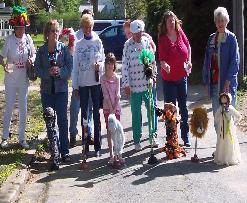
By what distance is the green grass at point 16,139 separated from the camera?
23.7ft

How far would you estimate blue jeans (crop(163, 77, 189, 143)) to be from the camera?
832 centimetres

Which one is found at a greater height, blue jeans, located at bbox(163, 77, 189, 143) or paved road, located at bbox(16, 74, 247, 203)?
blue jeans, located at bbox(163, 77, 189, 143)

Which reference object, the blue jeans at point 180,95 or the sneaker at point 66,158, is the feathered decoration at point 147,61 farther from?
the sneaker at point 66,158

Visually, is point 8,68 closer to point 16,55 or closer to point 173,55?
point 16,55

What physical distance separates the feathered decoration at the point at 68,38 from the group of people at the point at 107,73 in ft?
0.33

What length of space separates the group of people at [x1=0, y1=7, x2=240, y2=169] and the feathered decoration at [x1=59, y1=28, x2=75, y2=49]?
0.10 metres

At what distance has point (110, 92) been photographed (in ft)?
25.8

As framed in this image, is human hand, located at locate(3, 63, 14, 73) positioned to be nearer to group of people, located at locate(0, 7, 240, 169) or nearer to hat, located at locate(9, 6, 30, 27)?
group of people, located at locate(0, 7, 240, 169)

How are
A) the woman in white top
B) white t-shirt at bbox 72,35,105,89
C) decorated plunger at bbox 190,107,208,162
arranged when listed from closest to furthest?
1. decorated plunger at bbox 190,107,208,162
2. white t-shirt at bbox 72,35,105,89
3. the woman in white top

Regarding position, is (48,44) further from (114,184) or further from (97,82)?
(114,184)

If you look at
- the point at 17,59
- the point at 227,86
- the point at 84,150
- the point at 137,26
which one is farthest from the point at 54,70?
the point at 227,86

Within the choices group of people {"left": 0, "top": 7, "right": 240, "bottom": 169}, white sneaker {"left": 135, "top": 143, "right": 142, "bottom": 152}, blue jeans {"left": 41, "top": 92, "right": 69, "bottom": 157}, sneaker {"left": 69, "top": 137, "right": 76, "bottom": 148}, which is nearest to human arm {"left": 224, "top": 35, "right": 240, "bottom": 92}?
group of people {"left": 0, "top": 7, "right": 240, "bottom": 169}

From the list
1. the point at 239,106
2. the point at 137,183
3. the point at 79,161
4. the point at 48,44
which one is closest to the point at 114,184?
the point at 137,183

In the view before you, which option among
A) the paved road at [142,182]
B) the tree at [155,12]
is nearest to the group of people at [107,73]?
the paved road at [142,182]
